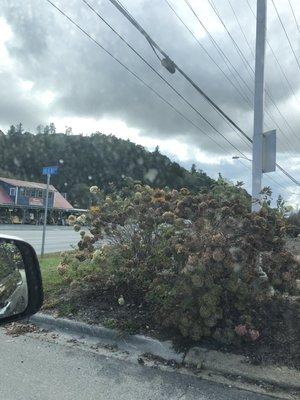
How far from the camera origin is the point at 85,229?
27.3 ft

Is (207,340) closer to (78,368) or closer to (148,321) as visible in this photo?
(148,321)

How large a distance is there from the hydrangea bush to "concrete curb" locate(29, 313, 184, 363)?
0.25m

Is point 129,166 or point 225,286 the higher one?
point 129,166

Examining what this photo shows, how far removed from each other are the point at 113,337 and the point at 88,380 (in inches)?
44.6

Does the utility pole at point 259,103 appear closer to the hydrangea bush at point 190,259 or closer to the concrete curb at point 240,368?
the hydrangea bush at point 190,259

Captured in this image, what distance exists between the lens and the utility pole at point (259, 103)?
8648 millimetres

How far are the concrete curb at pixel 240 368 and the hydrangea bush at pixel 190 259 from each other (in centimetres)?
18

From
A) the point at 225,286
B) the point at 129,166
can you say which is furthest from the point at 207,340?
the point at 129,166

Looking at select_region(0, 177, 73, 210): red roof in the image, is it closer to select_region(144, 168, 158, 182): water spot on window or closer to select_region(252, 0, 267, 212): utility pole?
select_region(144, 168, 158, 182): water spot on window

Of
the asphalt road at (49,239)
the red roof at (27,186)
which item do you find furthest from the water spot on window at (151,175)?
the red roof at (27,186)

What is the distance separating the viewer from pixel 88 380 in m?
4.70

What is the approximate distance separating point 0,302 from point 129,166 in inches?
2885

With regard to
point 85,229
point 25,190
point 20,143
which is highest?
point 20,143


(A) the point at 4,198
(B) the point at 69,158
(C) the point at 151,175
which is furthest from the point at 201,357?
(B) the point at 69,158
